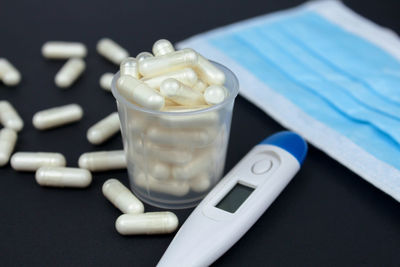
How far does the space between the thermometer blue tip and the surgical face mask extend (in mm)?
137

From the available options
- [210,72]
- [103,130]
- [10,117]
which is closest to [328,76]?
[210,72]

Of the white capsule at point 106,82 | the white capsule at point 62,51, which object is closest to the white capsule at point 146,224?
the white capsule at point 106,82

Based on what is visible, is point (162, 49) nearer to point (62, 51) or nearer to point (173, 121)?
point (173, 121)

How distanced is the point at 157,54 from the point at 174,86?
0.19 metres

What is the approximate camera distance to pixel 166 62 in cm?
101

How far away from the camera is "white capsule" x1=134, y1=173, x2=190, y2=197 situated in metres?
1.05

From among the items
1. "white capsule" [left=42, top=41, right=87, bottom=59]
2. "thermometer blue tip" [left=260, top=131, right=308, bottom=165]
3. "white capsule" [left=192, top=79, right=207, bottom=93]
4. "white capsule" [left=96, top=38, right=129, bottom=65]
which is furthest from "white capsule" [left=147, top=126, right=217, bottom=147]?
"white capsule" [left=42, top=41, right=87, bottom=59]

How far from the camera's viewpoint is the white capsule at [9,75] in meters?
1.53

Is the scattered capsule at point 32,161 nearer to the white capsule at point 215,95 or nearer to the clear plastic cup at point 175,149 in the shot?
the clear plastic cup at point 175,149

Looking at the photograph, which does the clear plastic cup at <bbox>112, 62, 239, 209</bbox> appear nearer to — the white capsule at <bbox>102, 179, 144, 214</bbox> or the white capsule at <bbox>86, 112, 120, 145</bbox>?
the white capsule at <bbox>102, 179, 144, 214</bbox>

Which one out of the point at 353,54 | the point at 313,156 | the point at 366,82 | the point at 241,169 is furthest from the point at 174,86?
the point at 353,54

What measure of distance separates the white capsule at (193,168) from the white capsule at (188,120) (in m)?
0.10

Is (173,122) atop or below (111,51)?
atop

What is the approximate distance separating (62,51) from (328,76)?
94 cm
